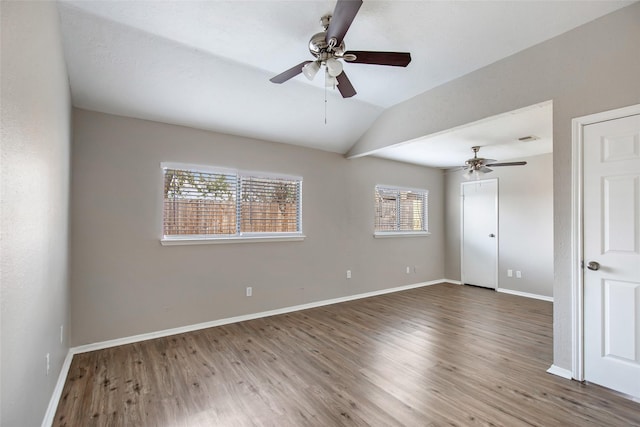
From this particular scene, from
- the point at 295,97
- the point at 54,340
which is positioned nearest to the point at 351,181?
the point at 295,97

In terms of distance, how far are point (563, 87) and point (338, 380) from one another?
3047mm

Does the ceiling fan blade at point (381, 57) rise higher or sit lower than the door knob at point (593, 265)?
higher

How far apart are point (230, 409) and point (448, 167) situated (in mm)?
5902

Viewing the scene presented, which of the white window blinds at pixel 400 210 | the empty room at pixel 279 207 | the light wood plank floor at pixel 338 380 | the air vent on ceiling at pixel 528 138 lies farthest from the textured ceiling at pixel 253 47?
the light wood plank floor at pixel 338 380

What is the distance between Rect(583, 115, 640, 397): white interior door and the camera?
7.05 ft

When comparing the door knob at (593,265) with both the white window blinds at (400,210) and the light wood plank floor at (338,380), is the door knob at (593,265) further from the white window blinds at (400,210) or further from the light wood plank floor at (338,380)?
the white window blinds at (400,210)

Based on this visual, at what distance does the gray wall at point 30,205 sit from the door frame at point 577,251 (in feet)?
11.4

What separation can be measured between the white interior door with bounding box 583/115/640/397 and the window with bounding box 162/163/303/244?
324cm

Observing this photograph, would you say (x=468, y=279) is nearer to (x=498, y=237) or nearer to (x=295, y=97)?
(x=498, y=237)

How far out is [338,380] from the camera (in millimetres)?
2395

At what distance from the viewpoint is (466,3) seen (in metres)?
2.01

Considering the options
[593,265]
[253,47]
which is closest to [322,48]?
[253,47]

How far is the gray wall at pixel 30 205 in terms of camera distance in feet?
3.65

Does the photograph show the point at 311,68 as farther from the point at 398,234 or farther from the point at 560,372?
the point at 398,234
